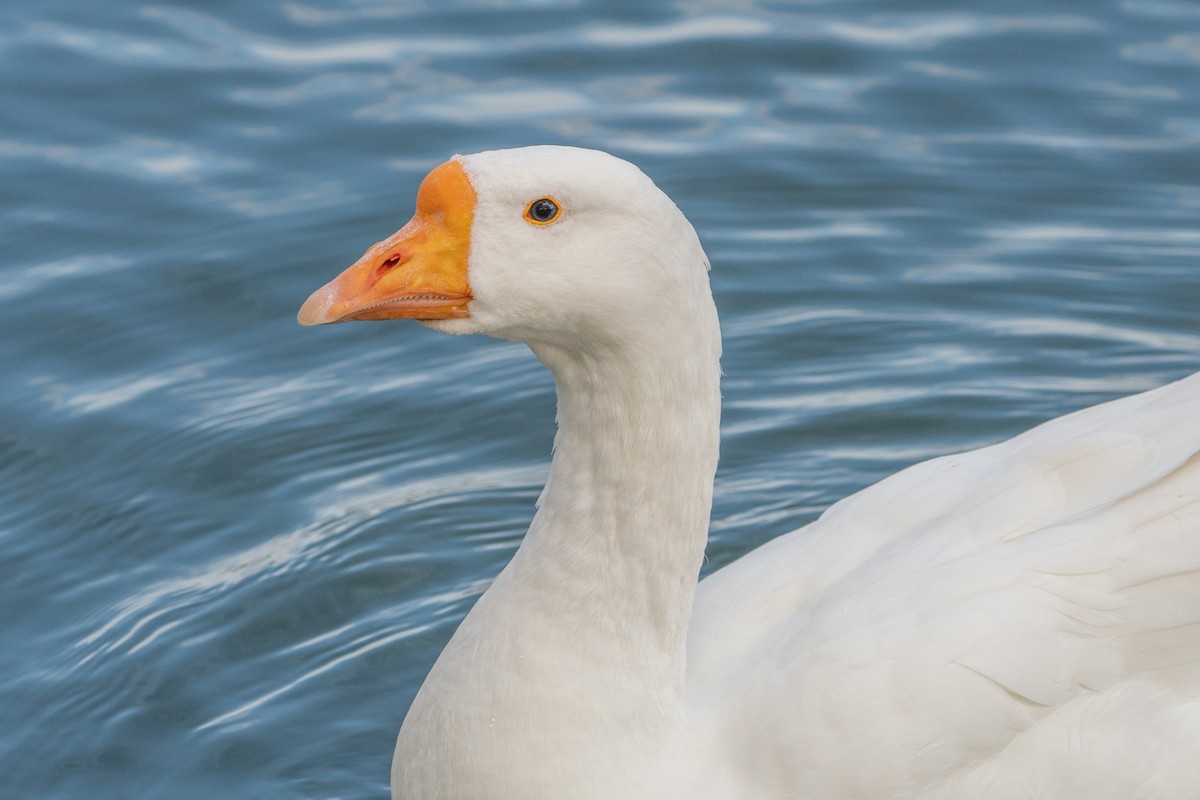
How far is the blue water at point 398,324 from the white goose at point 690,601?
127 centimetres

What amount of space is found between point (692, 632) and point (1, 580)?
9.52 feet

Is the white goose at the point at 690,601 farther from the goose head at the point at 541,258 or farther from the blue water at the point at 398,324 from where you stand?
the blue water at the point at 398,324

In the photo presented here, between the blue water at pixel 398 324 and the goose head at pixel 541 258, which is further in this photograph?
the blue water at pixel 398 324

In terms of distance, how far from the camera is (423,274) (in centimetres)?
434

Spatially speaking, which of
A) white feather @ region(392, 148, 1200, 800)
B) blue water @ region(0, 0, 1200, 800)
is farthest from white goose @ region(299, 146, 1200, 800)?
blue water @ region(0, 0, 1200, 800)

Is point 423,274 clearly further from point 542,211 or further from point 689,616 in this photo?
point 689,616

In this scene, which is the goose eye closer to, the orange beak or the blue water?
the orange beak

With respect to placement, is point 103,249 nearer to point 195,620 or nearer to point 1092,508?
point 195,620

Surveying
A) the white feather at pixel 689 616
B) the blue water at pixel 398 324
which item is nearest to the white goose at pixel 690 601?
the white feather at pixel 689 616

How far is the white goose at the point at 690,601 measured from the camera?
14.1 feet

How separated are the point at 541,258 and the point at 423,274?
0.98 feet

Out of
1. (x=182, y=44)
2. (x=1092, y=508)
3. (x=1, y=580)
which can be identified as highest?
(x=182, y=44)

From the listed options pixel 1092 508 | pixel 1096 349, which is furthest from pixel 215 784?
pixel 1096 349

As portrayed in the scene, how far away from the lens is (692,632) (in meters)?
5.35
